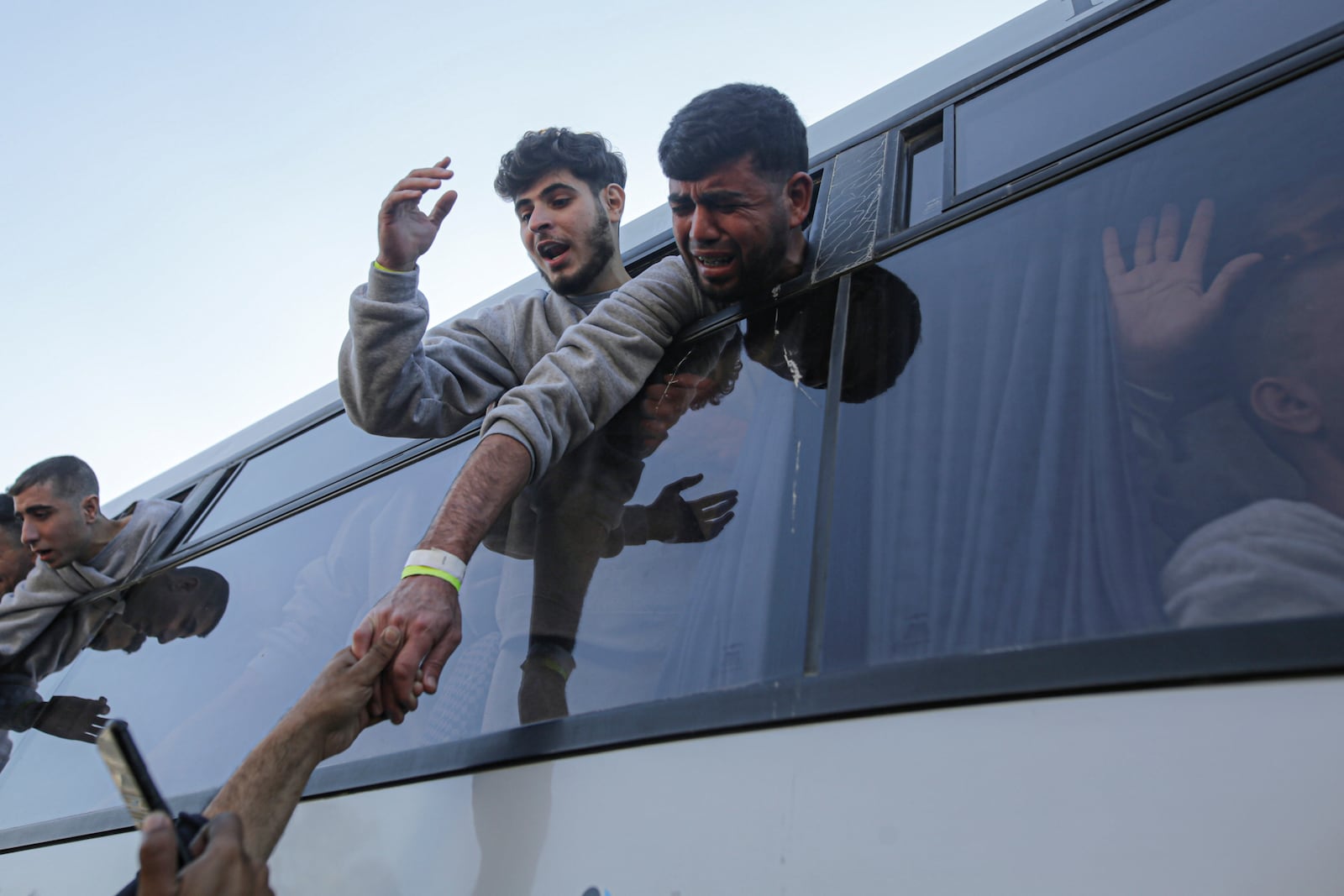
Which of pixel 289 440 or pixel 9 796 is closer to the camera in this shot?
pixel 9 796

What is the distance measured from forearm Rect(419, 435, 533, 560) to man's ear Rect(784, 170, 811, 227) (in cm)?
70

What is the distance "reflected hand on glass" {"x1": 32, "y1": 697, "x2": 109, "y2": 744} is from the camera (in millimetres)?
2539

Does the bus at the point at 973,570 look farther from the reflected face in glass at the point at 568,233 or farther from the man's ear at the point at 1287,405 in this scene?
the reflected face in glass at the point at 568,233

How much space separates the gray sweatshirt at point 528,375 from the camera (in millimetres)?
1771

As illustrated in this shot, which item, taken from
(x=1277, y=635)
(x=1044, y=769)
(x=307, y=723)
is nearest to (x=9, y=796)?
(x=307, y=723)

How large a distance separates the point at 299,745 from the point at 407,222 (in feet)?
3.41

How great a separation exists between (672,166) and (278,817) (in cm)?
130

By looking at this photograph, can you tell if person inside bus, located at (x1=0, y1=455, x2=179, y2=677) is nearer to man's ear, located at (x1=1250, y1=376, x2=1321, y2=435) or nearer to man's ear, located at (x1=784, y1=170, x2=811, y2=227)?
man's ear, located at (x1=784, y1=170, x2=811, y2=227)

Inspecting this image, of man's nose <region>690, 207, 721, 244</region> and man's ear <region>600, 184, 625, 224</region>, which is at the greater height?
man's ear <region>600, 184, 625, 224</region>

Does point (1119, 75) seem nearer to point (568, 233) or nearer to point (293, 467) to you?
point (568, 233)

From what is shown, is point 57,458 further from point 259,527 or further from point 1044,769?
point 1044,769

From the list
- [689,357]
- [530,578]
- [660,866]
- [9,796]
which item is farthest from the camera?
[9,796]

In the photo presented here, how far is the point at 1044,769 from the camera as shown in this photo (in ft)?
3.00

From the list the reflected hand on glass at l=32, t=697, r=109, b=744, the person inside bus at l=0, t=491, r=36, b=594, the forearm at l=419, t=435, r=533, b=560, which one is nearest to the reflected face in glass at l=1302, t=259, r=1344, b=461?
the forearm at l=419, t=435, r=533, b=560
